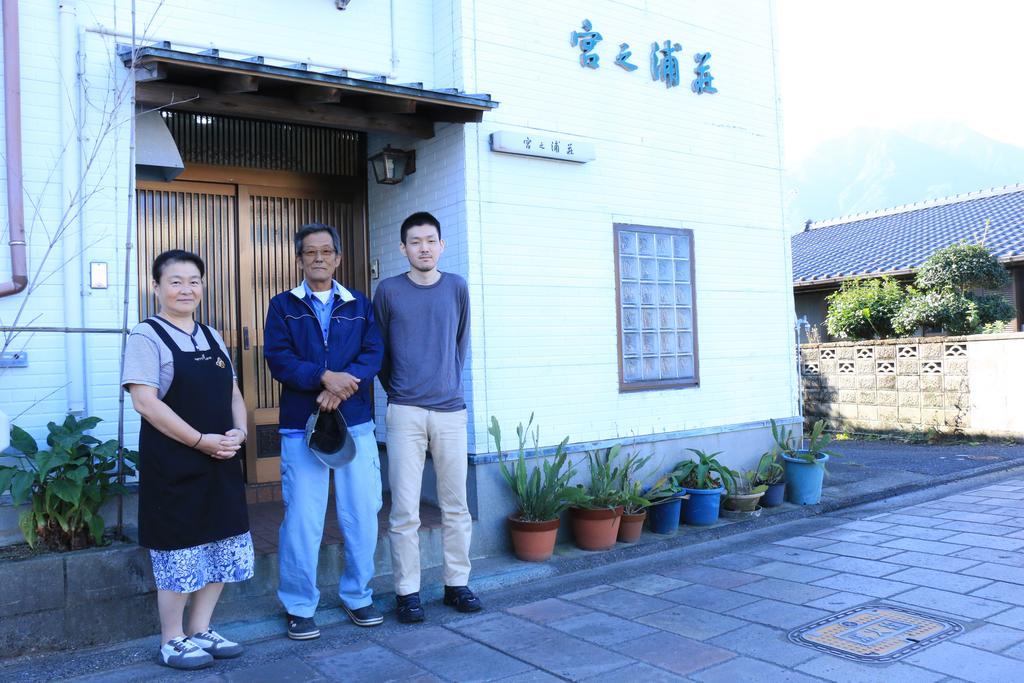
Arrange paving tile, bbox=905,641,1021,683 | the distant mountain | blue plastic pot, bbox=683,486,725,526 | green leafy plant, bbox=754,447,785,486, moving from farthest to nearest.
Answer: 1. the distant mountain
2. green leafy plant, bbox=754,447,785,486
3. blue plastic pot, bbox=683,486,725,526
4. paving tile, bbox=905,641,1021,683

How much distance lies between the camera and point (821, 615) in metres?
4.25

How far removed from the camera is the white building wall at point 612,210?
18.2 feet

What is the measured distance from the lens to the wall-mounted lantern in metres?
5.68

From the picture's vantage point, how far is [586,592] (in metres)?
4.81

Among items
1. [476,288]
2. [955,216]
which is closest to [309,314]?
[476,288]

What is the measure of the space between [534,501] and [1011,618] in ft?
8.80

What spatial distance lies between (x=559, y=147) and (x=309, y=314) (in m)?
2.48

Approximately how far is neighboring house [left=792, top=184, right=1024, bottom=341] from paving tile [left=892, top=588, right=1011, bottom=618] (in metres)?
9.29

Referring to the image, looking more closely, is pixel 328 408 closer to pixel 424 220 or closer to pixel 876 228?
pixel 424 220

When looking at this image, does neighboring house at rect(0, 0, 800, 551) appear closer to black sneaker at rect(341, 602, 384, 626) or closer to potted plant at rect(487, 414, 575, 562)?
Answer: potted plant at rect(487, 414, 575, 562)

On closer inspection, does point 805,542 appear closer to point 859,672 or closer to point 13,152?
point 859,672

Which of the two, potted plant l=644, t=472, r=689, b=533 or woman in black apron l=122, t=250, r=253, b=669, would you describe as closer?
woman in black apron l=122, t=250, r=253, b=669

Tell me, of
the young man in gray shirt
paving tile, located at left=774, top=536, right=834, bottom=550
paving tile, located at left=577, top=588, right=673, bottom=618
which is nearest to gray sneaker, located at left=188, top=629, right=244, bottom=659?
the young man in gray shirt

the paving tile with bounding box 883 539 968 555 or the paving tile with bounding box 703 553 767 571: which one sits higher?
the paving tile with bounding box 883 539 968 555
